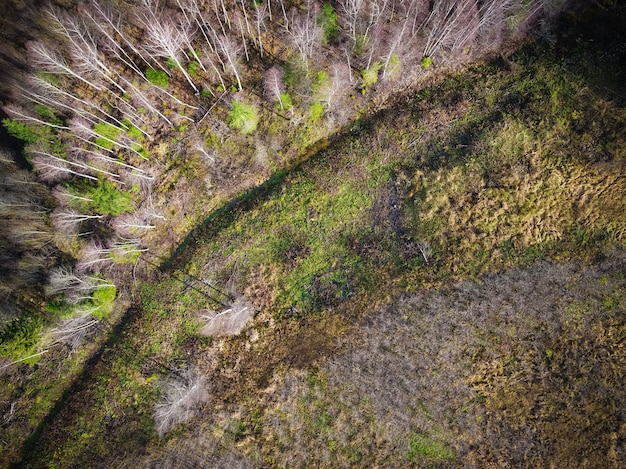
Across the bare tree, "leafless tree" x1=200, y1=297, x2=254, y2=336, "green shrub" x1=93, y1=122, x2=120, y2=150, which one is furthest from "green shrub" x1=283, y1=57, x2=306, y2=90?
"leafless tree" x1=200, y1=297, x2=254, y2=336

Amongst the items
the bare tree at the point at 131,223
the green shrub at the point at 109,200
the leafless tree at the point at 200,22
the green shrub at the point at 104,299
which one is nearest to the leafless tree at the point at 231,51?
the leafless tree at the point at 200,22

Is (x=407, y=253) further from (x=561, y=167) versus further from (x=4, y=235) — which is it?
(x=4, y=235)

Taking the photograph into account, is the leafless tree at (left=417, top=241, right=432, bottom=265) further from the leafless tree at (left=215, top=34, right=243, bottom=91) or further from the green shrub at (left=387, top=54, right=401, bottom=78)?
the leafless tree at (left=215, top=34, right=243, bottom=91)

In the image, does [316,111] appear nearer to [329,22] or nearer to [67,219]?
[329,22]

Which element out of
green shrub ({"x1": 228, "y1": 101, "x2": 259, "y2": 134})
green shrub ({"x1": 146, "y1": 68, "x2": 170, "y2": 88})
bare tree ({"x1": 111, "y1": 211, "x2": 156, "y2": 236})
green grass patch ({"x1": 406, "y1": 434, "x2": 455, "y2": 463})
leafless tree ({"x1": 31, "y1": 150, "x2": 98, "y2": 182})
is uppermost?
green shrub ({"x1": 146, "y1": 68, "x2": 170, "y2": 88})

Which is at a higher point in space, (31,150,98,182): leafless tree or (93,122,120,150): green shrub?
(93,122,120,150): green shrub

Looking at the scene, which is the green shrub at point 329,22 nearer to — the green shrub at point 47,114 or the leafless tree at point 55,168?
the leafless tree at point 55,168
